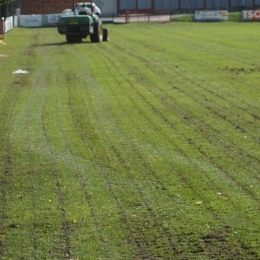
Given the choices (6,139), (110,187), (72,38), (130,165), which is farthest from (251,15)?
(110,187)

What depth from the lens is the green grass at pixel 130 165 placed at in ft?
25.9

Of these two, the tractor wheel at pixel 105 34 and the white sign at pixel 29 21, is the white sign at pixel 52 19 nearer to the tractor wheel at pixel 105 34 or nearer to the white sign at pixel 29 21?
the white sign at pixel 29 21

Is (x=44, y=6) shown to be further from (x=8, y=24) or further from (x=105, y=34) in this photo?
(x=105, y=34)

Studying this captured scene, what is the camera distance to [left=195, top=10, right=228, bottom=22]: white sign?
61.4 m

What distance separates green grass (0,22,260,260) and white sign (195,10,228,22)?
39.4 meters

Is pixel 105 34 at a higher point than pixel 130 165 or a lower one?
higher

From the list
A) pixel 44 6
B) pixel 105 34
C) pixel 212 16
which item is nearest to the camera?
pixel 105 34

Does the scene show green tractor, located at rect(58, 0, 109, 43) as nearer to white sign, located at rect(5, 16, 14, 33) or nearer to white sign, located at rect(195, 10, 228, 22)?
white sign, located at rect(5, 16, 14, 33)

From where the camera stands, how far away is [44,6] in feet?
238

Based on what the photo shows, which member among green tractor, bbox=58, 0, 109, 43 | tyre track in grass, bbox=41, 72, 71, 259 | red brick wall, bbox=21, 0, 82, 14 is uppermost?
red brick wall, bbox=21, 0, 82, 14

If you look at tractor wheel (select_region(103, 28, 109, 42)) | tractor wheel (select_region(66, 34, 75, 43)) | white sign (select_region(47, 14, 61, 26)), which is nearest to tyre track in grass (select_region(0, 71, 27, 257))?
tractor wheel (select_region(66, 34, 75, 43))

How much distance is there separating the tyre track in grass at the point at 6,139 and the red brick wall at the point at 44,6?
51.5 meters

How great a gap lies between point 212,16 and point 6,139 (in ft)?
166

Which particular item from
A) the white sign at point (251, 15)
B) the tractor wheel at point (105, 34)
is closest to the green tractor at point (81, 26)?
the tractor wheel at point (105, 34)
